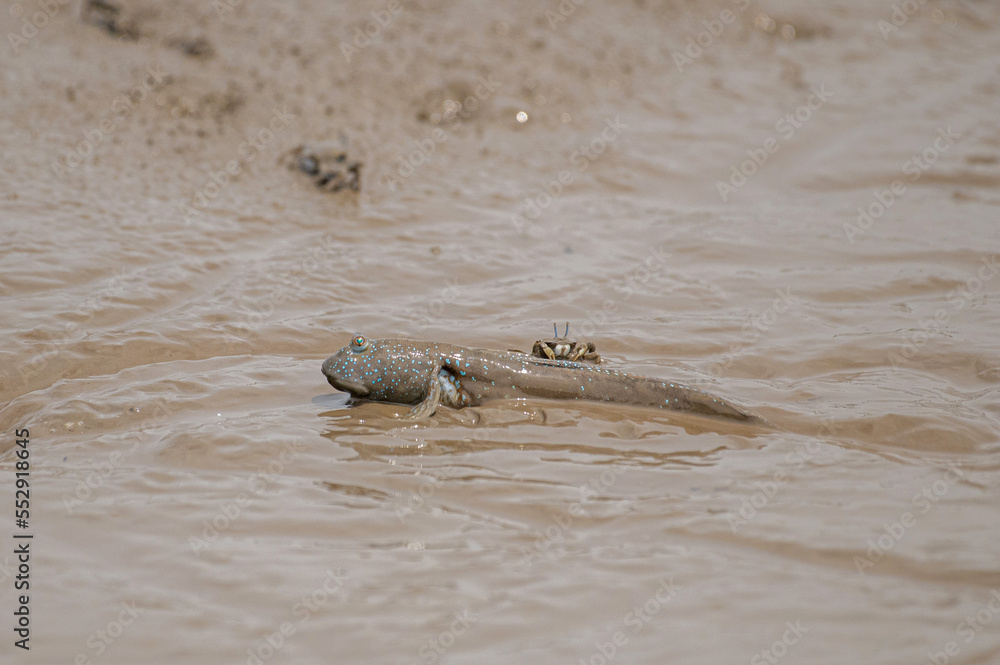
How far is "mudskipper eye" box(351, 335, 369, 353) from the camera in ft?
14.6

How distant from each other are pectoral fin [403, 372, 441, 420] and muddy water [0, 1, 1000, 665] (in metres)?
0.10

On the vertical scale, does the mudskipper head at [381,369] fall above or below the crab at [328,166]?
below

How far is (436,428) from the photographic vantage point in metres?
4.30

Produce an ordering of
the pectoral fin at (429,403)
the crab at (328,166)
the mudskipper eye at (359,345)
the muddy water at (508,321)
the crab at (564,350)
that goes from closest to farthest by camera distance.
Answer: the muddy water at (508,321) → the pectoral fin at (429,403) → the mudskipper eye at (359,345) → the crab at (564,350) → the crab at (328,166)

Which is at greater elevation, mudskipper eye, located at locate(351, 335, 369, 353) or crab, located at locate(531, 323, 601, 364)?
mudskipper eye, located at locate(351, 335, 369, 353)

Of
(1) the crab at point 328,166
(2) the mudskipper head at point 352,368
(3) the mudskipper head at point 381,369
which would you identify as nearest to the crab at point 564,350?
(3) the mudskipper head at point 381,369

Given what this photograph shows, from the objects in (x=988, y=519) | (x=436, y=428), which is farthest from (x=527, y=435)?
(x=988, y=519)

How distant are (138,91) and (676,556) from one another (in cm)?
685

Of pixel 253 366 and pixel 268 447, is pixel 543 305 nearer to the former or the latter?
pixel 253 366

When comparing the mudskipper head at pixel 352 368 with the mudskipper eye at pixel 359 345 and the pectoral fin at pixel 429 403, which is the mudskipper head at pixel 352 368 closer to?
the mudskipper eye at pixel 359 345

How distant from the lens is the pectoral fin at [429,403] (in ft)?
14.2

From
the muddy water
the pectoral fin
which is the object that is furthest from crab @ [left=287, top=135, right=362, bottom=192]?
the pectoral fin

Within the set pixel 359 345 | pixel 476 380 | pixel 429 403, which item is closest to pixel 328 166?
pixel 359 345

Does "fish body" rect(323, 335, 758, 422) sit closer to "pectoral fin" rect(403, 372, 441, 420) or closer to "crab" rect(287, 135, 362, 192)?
"pectoral fin" rect(403, 372, 441, 420)
